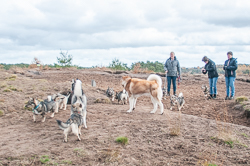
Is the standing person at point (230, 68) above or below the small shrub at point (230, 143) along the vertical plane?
above

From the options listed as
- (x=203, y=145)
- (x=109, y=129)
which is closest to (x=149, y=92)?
(x=109, y=129)

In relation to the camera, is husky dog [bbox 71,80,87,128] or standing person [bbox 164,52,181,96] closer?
husky dog [bbox 71,80,87,128]

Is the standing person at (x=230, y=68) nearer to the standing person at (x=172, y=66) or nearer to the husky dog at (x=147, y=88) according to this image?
the standing person at (x=172, y=66)

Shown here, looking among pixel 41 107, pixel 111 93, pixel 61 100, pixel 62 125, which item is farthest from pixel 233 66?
pixel 62 125

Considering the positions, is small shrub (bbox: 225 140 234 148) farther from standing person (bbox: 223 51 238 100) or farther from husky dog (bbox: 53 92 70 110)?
standing person (bbox: 223 51 238 100)

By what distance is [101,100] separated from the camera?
11125mm

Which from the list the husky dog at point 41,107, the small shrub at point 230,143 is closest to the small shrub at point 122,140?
the small shrub at point 230,143

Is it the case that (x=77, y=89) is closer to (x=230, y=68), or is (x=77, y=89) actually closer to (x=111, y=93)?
(x=111, y=93)

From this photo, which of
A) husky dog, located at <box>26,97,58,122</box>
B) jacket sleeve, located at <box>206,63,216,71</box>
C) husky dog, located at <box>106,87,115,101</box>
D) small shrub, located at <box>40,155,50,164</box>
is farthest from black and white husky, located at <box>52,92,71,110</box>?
jacket sleeve, located at <box>206,63,216,71</box>

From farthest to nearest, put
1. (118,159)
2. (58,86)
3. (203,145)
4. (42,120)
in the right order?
1. (58,86)
2. (42,120)
3. (203,145)
4. (118,159)

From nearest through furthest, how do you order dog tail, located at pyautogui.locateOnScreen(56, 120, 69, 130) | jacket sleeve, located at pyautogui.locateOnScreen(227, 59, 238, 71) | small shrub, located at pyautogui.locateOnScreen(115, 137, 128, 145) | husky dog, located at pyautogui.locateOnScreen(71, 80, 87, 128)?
dog tail, located at pyautogui.locateOnScreen(56, 120, 69, 130) → small shrub, located at pyautogui.locateOnScreen(115, 137, 128, 145) → husky dog, located at pyautogui.locateOnScreen(71, 80, 87, 128) → jacket sleeve, located at pyautogui.locateOnScreen(227, 59, 238, 71)

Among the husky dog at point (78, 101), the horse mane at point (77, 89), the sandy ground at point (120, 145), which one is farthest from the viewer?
the horse mane at point (77, 89)

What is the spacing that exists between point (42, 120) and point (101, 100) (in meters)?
3.86

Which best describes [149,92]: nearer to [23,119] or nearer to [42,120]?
[42,120]
